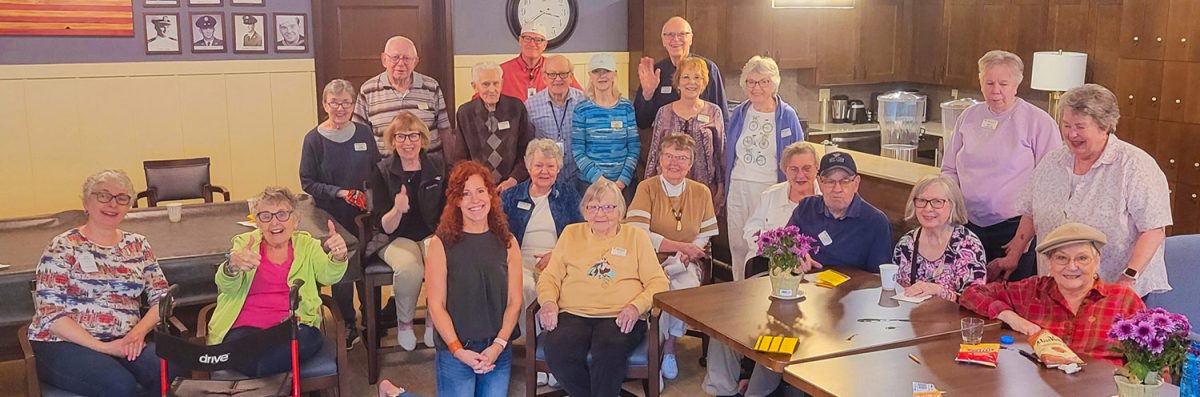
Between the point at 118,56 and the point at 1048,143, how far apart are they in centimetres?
521

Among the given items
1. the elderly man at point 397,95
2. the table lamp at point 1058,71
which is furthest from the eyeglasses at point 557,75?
the table lamp at point 1058,71

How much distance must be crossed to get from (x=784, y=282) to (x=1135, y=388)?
4.08 feet

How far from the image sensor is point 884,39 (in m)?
8.09

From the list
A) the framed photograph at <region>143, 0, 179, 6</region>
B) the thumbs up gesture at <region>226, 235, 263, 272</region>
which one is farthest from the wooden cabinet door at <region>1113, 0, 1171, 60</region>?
the framed photograph at <region>143, 0, 179, 6</region>

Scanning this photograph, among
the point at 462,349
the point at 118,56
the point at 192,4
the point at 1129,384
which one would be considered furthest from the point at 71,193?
the point at 1129,384

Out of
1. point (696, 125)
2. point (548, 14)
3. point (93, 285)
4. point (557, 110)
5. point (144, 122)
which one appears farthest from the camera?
point (548, 14)

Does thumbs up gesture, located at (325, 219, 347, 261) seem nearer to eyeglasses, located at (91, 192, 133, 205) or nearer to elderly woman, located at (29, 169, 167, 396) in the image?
elderly woman, located at (29, 169, 167, 396)

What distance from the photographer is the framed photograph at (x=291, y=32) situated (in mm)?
6797

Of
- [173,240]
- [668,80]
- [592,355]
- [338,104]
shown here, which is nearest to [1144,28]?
[668,80]

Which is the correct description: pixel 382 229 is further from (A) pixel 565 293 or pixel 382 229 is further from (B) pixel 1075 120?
(B) pixel 1075 120

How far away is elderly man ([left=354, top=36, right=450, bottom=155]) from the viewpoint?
5.36 meters

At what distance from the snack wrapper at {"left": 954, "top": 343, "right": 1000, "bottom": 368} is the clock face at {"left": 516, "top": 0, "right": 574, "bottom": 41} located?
488cm

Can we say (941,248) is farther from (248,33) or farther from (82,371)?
(248,33)

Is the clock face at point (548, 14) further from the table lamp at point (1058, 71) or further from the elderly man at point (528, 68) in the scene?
the table lamp at point (1058, 71)
